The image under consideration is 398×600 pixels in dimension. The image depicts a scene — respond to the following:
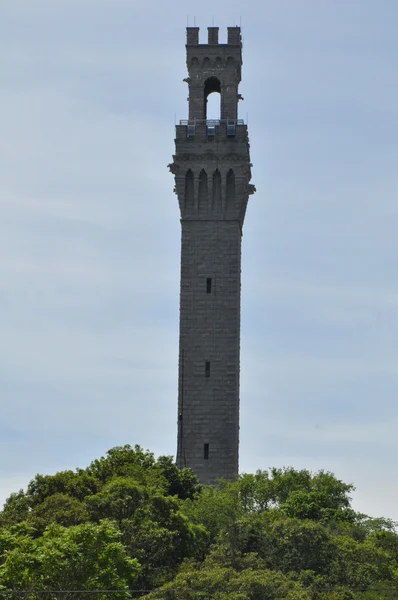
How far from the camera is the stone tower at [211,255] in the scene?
3895 inches

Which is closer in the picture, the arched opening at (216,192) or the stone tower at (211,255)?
the stone tower at (211,255)

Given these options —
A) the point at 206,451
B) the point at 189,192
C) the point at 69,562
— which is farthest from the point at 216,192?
the point at 69,562

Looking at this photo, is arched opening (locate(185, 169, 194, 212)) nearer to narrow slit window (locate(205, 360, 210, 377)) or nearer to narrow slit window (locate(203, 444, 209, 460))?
narrow slit window (locate(205, 360, 210, 377))

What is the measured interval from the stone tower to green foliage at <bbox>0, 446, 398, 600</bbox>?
7094 mm

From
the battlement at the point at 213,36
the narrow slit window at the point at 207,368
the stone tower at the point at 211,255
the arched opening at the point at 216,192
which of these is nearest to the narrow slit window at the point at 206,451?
the stone tower at the point at 211,255

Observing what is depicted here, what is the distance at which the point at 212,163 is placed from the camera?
104938mm

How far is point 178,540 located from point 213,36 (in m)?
49.2

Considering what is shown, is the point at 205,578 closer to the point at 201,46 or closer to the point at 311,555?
the point at 311,555

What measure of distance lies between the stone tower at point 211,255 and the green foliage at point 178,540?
279 inches

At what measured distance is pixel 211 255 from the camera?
103 meters

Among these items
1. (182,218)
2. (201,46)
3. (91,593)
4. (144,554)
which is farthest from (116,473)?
(201,46)

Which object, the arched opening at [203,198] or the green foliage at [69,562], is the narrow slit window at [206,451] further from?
the green foliage at [69,562]

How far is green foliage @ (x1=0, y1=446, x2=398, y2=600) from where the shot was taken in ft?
205

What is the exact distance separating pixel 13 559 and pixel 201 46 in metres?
58.7
